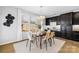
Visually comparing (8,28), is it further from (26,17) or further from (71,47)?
(71,47)

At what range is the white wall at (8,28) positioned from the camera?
2.72 m

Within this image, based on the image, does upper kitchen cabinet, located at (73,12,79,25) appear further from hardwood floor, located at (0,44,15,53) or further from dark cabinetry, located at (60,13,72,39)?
hardwood floor, located at (0,44,15,53)

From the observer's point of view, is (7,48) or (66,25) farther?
(66,25)

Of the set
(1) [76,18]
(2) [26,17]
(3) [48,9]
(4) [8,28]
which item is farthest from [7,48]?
(1) [76,18]

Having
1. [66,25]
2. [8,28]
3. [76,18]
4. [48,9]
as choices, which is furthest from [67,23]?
[8,28]

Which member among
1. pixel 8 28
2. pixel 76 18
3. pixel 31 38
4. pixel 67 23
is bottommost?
pixel 31 38

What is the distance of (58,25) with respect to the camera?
9.57 feet

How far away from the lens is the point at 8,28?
281 centimetres

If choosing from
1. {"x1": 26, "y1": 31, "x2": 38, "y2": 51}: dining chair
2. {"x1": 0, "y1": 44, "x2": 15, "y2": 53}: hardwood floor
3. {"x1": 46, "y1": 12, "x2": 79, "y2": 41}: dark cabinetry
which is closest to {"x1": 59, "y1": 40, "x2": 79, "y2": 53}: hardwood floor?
{"x1": 46, "y1": 12, "x2": 79, "y2": 41}: dark cabinetry

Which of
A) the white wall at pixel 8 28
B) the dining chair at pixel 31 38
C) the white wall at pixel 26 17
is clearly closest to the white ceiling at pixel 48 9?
the white wall at pixel 26 17

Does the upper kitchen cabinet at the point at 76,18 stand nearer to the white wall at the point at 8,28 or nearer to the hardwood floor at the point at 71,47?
the hardwood floor at the point at 71,47

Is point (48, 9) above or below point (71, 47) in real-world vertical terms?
above

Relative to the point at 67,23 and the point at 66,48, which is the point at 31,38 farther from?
the point at 67,23
